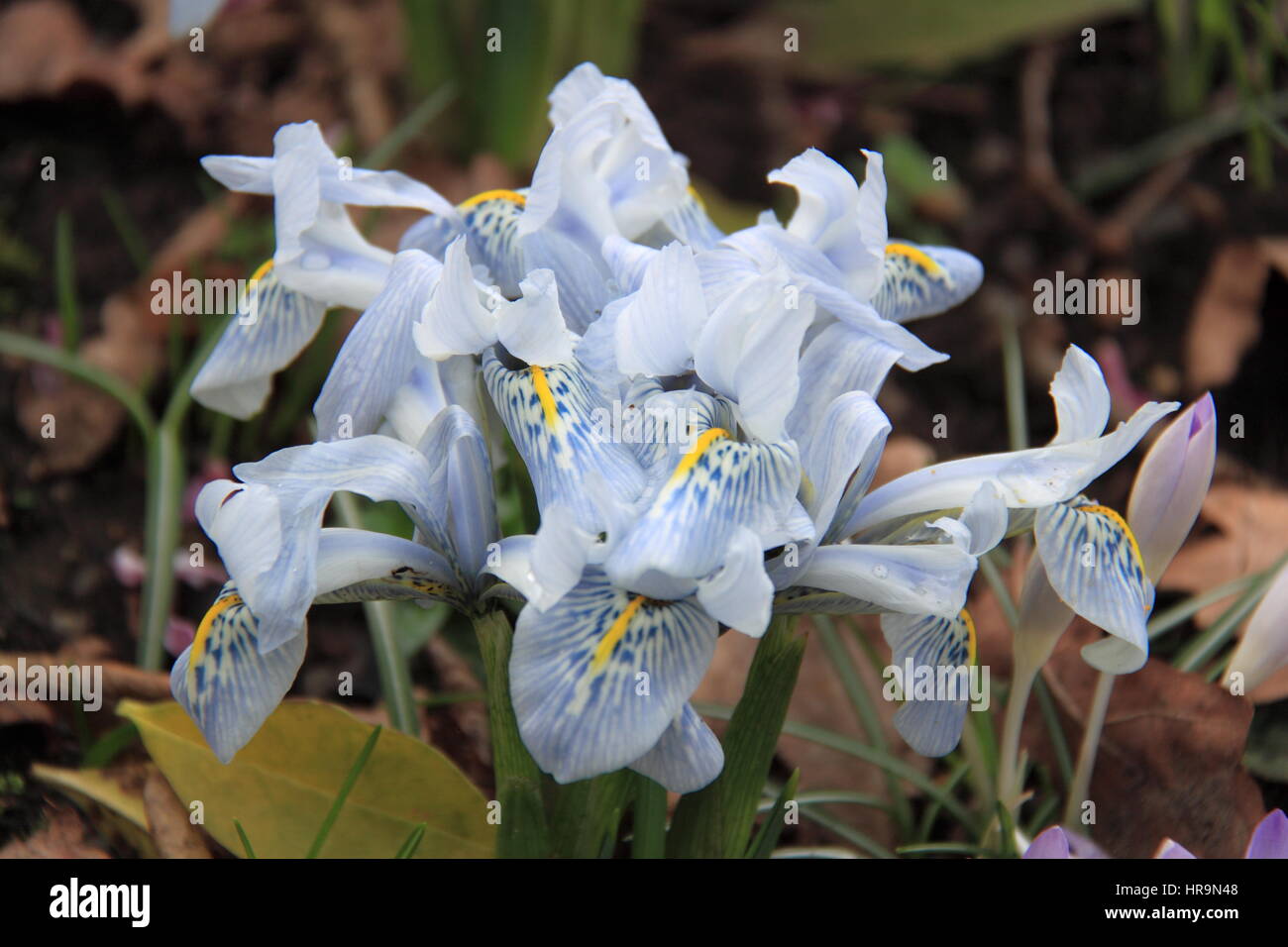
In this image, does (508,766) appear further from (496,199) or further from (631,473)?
(496,199)

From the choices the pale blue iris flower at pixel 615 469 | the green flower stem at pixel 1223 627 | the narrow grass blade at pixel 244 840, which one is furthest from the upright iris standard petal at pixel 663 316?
the green flower stem at pixel 1223 627

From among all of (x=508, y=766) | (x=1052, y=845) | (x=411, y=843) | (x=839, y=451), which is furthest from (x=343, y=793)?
(x=1052, y=845)

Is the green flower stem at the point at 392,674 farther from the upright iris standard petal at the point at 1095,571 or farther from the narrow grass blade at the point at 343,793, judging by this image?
the upright iris standard petal at the point at 1095,571
